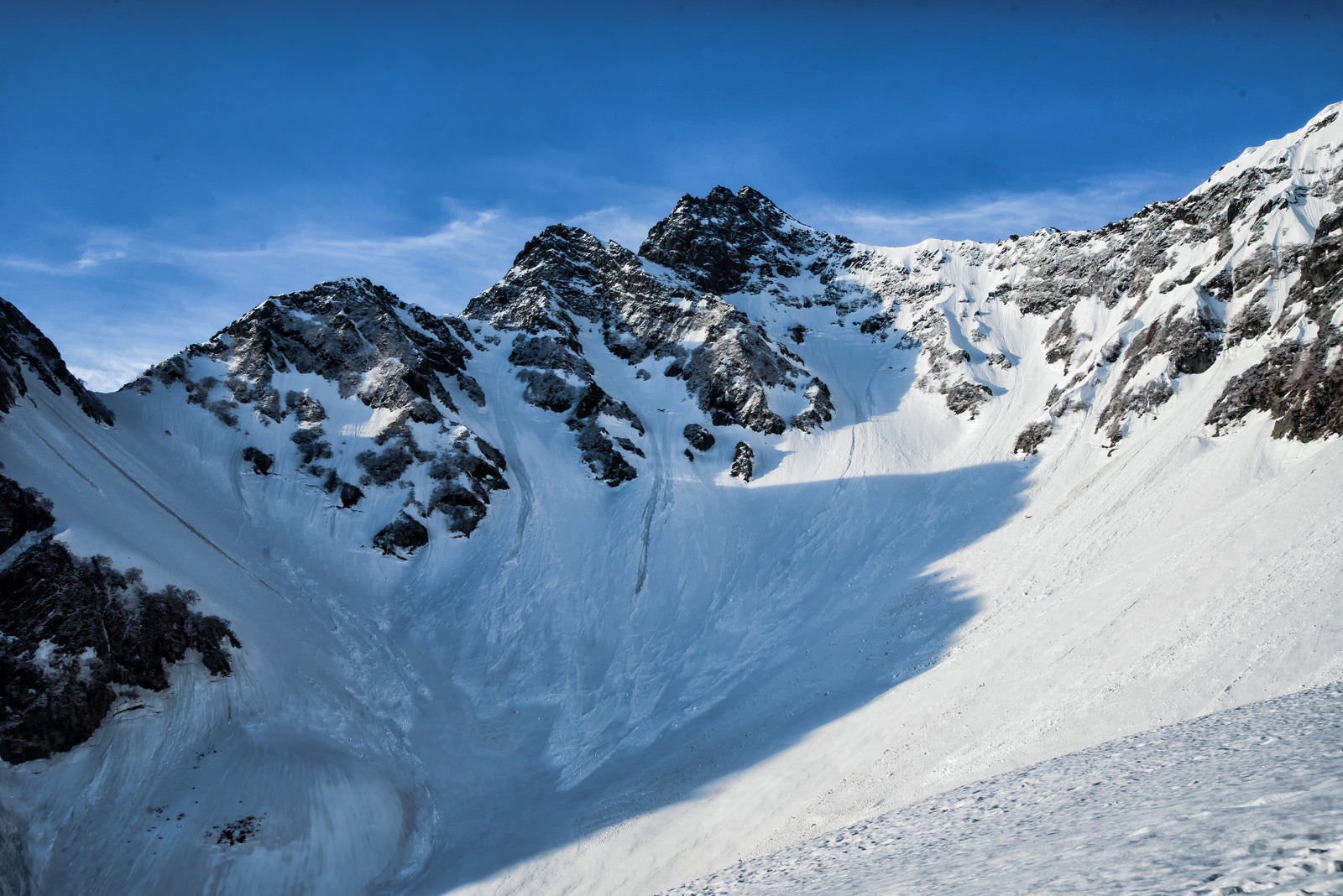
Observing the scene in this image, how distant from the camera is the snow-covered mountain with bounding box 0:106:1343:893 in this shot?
92.6 ft

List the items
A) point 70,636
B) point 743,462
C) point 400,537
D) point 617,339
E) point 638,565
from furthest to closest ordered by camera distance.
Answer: point 617,339
point 743,462
point 400,537
point 638,565
point 70,636

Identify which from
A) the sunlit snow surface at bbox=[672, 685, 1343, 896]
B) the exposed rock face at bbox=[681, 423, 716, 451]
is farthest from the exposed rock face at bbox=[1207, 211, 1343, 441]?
the exposed rock face at bbox=[681, 423, 716, 451]

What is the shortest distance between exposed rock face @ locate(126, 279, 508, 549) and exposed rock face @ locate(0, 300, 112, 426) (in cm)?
854

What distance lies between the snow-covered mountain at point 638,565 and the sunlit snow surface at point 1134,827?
8986 millimetres

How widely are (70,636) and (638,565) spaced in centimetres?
3357

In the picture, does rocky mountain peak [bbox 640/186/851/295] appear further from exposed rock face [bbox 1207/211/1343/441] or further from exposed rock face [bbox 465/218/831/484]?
exposed rock face [bbox 1207/211/1343/441]

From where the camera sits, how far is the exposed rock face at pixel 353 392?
59375 mm

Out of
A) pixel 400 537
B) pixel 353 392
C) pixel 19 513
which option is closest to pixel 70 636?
pixel 19 513

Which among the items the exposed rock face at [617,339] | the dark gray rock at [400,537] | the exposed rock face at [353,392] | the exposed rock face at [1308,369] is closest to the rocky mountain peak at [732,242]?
the exposed rock face at [617,339]

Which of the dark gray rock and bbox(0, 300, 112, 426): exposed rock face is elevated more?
bbox(0, 300, 112, 426): exposed rock face

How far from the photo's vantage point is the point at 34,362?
49.6 meters

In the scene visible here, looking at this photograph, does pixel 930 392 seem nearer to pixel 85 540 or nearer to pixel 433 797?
pixel 433 797

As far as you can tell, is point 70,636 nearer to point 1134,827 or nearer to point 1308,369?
point 1134,827

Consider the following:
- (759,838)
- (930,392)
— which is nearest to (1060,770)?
(759,838)
